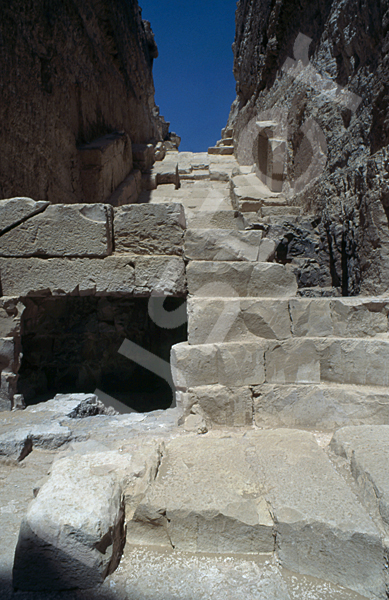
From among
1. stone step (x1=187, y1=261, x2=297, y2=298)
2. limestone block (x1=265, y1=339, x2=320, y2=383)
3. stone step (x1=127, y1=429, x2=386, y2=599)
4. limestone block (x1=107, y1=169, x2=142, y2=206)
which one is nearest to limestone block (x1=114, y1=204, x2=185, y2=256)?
stone step (x1=187, y1=261, x2=297, y2=298)

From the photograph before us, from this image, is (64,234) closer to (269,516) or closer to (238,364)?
(238,364)

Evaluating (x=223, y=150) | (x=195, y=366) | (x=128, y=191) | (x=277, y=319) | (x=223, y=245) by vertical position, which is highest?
(x=223, y=150)

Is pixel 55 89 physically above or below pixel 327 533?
above

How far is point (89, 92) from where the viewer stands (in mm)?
7941

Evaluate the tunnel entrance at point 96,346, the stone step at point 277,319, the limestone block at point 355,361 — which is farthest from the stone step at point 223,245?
the tunnel entrance at point 96,346

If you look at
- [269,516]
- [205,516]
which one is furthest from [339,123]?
[205,516]

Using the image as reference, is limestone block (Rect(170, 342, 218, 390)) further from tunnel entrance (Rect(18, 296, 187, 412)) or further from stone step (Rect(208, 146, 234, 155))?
stone step (Rect(208, 146, 234, 155))

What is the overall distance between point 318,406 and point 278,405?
0.30 meters

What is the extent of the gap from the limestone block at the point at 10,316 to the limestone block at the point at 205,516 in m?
2.12

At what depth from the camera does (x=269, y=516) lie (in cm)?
156

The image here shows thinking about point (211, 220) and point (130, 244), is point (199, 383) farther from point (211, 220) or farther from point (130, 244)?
point (211, 220)

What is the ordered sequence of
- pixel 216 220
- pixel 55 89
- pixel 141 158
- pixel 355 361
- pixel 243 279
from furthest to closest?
pixel 141 158 → pixel 55 89 → pixel 216 220 → pixel 243 279 → pixel 355 361

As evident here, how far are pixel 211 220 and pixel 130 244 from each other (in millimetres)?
883

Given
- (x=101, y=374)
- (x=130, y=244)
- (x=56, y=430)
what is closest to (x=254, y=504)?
(x=56, y=430)
